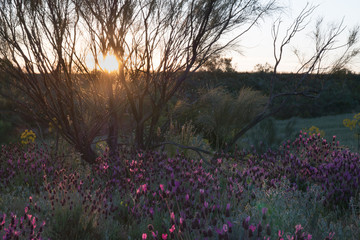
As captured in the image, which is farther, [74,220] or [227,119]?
[227,119]

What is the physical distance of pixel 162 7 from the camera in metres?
5.35

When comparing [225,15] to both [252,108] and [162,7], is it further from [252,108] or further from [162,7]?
[252,108]

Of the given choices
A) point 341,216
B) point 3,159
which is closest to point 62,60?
point 3,159

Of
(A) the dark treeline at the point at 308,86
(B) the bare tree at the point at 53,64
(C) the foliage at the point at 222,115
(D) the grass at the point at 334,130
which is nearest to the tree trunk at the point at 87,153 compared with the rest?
(B) the bare tree at the point at 53,64

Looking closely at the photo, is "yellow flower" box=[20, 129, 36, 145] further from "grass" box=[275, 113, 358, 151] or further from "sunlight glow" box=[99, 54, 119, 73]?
"grass" box=[275, 113, 358, 151]

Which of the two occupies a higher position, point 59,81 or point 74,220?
point 59,81

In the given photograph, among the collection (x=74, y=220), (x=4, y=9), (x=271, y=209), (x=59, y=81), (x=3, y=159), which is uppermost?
(x=4, y=9)

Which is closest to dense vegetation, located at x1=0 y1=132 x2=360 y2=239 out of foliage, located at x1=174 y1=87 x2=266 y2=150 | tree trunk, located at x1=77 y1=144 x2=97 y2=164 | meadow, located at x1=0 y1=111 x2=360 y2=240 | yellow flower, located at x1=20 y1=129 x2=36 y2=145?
meadow, located at x1=0 y1=111 x2=360 y2=240

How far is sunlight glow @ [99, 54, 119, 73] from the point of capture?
5059 millimetres

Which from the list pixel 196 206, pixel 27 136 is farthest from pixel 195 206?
pixel 27 136

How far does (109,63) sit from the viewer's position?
515 centimetres

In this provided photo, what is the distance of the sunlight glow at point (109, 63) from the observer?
5059mm

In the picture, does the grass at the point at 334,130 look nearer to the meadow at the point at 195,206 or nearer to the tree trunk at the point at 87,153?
the meadow at the point at 195,206

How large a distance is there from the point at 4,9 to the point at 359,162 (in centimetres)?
503
